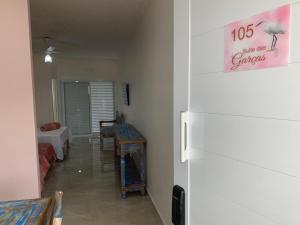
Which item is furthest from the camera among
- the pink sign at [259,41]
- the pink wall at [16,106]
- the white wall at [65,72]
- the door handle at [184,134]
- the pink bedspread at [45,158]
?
the white wall at [65,72]

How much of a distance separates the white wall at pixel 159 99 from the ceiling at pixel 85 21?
0.35 metres

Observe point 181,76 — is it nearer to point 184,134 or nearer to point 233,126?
point 184,134

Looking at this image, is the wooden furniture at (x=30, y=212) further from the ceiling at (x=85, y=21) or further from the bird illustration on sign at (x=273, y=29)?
the ceiling at (x=85, y=21)

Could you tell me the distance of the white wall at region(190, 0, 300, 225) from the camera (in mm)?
605

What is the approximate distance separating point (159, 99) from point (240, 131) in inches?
76.2

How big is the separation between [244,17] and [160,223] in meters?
2.47

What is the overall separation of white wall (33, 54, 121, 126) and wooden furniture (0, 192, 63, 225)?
5.84 m

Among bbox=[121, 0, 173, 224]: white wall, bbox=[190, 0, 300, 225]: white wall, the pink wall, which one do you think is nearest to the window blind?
bbox=[121, 0, 173, 224]: white wall

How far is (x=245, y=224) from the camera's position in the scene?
735 mm

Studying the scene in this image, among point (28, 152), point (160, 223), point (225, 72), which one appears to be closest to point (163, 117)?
point (160, 223)

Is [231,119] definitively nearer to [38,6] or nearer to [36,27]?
[38,6]

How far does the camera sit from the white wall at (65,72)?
6805mm

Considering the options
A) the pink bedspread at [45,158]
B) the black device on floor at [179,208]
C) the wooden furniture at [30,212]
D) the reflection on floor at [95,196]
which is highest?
the black device on floor at [179,208]

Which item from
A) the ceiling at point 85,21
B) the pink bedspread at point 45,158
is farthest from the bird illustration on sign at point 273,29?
the pink bedspread at point 45,158
